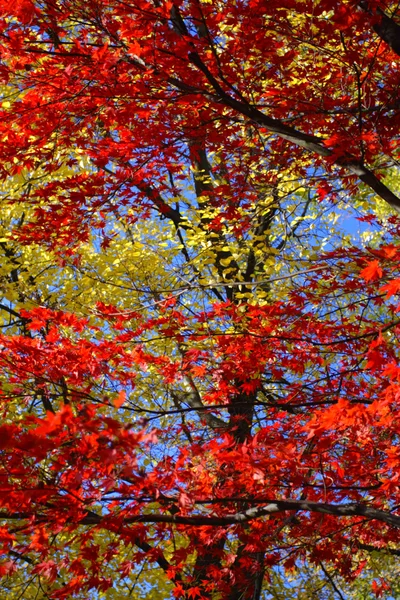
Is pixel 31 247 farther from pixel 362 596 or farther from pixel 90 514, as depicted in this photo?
pixel 362 596

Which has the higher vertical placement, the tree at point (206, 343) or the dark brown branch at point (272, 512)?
the tree at point (206, 343)

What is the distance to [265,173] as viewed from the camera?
7758 mm

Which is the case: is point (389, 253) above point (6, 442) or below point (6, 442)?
above

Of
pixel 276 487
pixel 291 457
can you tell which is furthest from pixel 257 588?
pixel 291 457

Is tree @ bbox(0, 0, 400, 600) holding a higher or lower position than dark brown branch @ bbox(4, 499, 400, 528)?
higher

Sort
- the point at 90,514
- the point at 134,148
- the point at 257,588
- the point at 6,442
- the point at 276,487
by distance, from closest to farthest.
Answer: the point at 6,442 < the point at 90,514 < the point at 276,487 < the point at 134,148 < the point at 257,588

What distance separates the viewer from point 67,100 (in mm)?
5066

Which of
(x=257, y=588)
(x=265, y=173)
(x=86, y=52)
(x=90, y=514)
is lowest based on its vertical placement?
(x=90, y=514)

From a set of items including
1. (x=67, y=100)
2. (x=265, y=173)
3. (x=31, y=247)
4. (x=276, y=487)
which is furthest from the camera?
(x=31, y=247)

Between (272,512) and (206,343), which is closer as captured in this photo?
(272,512)

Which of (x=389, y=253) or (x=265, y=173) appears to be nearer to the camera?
(x=389, y=253)

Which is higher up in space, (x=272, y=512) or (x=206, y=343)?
(x=206, y=343)

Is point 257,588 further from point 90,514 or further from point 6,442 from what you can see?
point 6,442

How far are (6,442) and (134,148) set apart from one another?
3.75 metres
